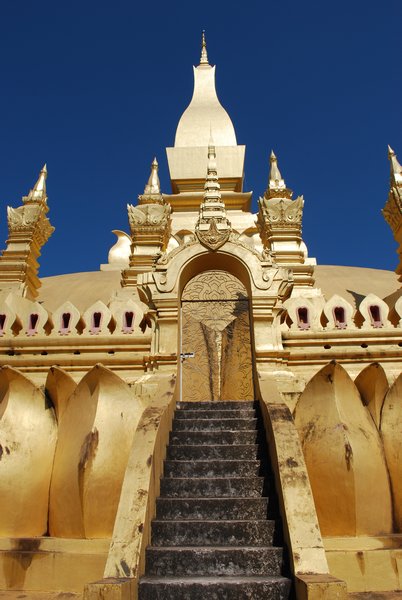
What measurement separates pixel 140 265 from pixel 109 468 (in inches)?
442

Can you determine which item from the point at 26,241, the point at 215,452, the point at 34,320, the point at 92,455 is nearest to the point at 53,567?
the point at 92,455

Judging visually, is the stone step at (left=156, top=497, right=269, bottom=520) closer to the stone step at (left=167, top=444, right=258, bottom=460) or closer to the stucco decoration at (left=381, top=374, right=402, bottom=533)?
the stone step at (left=167, top=444, right=258, bottom=460)

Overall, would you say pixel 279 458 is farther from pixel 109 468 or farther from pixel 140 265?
pixel 140 265

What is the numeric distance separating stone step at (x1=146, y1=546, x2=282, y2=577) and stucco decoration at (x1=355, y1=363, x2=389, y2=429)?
6.84ft

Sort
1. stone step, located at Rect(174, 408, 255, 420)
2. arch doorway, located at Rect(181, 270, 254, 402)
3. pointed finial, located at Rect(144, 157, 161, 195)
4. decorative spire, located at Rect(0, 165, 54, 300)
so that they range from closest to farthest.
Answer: stone step, located at Rect(174, 408, 255, 420)
arch doorway, located at Rect(181, 270, 254, 402)
decorative spire, located at Rect(0, 165, 54, 300)
pointed finial, located at Rect(144, 157, 161, 195)

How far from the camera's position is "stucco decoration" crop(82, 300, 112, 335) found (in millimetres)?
9477

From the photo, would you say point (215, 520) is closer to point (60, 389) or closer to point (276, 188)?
point (60, 389)

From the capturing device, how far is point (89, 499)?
17.3ft

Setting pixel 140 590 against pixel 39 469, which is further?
pixel 39 469

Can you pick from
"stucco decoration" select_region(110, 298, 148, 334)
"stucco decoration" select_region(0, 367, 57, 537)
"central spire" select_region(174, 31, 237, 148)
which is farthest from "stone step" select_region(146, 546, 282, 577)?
"central spire" select_region(174, 31, 237, 148)

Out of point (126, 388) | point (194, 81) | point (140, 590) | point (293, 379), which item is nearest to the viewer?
point (140, 590)

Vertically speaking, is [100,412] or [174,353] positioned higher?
[174,353]

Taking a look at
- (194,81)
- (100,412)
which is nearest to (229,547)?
(100,412)

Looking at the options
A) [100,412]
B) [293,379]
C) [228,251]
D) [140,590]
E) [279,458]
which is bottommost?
[140,590]
